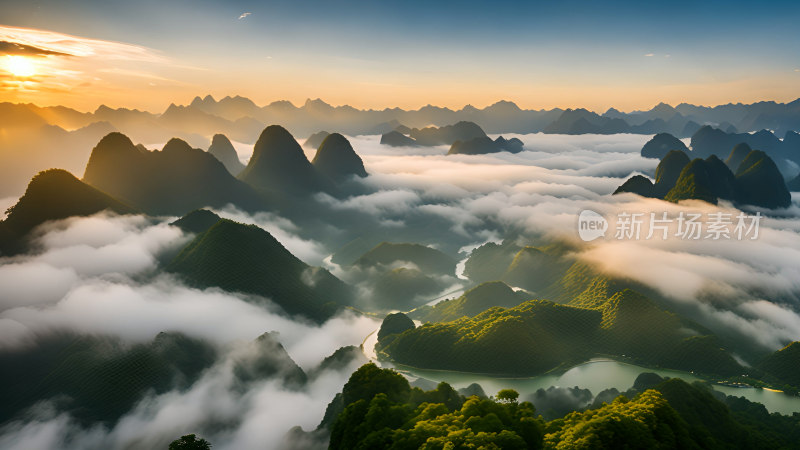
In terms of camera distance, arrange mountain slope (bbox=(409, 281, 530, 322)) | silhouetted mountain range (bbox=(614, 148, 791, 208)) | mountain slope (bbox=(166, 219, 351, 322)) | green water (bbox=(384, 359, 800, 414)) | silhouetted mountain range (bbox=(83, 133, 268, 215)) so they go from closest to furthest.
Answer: green water (bbox=(384, 359, 800, 414))
mountain slope (bbox=(166, 219, 351, 322))
mountain slope (bbox=(409, 281, 530, 322))
silhouetted mountain range (bbox=(83, 133, 268, 215))
silhouetted mountain range (bbox=(614, 148, 791, 208))

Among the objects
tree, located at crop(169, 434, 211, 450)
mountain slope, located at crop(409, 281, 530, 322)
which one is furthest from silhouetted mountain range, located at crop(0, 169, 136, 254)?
mountain slope, located at crop(409, 281, 530, 322)

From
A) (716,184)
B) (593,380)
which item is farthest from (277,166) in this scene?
(716,184)

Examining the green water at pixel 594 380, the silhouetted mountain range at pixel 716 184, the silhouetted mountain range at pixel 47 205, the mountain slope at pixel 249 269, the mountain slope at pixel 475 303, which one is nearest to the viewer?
the green water at pixel 594 380

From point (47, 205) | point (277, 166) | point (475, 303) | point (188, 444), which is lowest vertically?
point (475, 303)

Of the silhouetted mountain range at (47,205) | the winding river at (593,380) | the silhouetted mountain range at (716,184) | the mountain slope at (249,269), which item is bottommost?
the winding river at (593,380)

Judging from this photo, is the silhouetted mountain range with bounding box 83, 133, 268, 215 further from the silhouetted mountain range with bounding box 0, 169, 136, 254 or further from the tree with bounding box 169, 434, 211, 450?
the tree with bounding box 169, 434, 211, 450

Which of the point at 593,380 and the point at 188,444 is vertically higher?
the point at 188,444

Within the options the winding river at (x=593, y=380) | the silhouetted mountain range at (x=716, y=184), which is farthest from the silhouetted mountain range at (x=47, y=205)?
the silhouetted mountain range at (x=716, y=184)

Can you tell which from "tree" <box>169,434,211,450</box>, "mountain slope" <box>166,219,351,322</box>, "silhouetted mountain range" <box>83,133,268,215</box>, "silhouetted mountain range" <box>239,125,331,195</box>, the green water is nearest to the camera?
"tree" <box>169,434,211,450</box>

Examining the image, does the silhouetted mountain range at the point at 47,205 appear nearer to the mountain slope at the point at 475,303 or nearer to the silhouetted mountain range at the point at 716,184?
the mountain slope at the point at 475,303

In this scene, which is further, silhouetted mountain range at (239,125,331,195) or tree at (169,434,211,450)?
silhouetted mountain range at (239,125,331,195)

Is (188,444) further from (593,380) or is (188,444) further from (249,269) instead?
(593,380)
